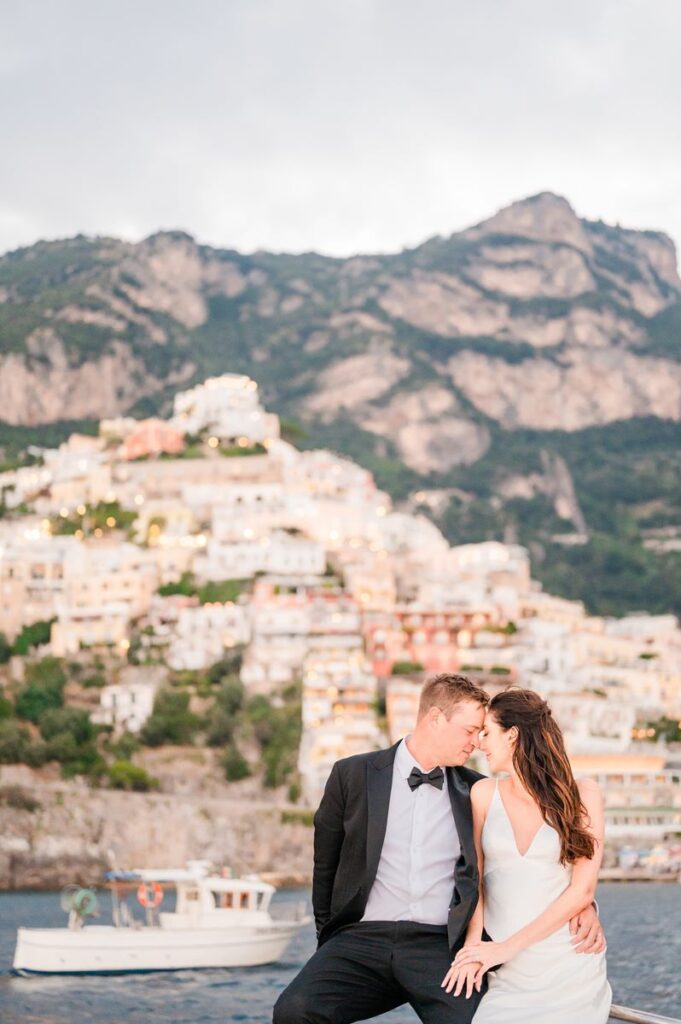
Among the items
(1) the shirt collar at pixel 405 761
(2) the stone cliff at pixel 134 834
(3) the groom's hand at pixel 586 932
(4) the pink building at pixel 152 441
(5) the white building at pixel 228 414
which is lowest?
(2) the stone cliff at pixel 134 834

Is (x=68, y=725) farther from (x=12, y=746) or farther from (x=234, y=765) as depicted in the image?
(x=234, y=765)

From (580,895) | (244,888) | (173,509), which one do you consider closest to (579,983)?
(580,895)

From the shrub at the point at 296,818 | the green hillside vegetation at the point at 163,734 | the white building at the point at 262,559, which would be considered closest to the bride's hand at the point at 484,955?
the shrub at the point at 296,818

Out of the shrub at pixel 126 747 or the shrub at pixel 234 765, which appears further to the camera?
the shrub at pixel 126 747

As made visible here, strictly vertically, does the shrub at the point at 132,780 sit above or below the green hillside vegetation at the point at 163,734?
below

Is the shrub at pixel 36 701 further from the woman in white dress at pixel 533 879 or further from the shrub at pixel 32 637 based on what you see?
the woman in white dress at pixel 533 879

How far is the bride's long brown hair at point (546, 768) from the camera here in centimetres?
868

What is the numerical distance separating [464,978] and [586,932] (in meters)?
0.78

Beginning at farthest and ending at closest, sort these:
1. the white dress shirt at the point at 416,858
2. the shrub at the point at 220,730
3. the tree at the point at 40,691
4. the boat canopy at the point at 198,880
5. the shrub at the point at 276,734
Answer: the tree at the point at 40,691
the shrub at the point at 220,730
the shrub at the point at 276,734
the boat canopy at the point at 198,880
the white dress shirt at the point at 416,858

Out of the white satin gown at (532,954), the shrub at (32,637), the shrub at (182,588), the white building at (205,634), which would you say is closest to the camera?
the white satin gown at (532,954)

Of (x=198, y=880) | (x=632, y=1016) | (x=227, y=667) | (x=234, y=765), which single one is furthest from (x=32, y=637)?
(x=632, y=1016)

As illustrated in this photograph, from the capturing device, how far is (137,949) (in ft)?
158

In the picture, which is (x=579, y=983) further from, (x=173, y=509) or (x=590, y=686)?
(x=173, y=509)

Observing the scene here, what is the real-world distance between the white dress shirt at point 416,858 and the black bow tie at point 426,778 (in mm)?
36
